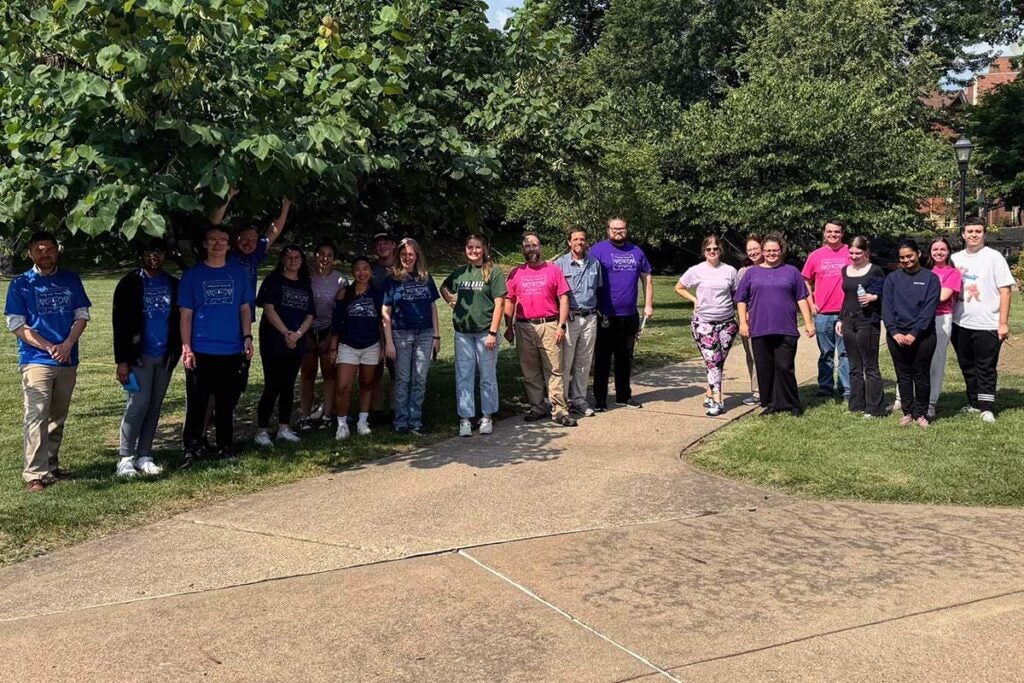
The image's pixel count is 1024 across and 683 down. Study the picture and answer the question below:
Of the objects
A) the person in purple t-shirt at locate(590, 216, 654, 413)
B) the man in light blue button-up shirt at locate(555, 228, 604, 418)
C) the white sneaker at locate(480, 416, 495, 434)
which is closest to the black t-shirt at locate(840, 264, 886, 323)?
the person in purple t-shirt at locate(590, 216, 654, 413)

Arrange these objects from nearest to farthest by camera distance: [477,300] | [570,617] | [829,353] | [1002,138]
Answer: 1. [570,617]
2. [477,300]
3. [829,353]
4. [1002,138]

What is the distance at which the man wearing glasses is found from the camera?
21.6ft

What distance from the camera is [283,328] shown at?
7.54m

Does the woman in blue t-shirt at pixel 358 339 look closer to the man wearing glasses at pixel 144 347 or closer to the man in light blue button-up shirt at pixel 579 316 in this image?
the man wearing glasses at pixel 144 347

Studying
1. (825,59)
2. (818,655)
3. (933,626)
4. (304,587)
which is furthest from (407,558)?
(825,59)

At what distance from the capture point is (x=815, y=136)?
767 inches

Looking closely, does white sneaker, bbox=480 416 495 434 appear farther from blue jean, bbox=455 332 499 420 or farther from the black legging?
the black legging

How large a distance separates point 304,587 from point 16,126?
3272mm

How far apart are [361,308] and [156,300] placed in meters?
1.71

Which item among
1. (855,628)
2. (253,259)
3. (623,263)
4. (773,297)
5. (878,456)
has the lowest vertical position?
(855,628)

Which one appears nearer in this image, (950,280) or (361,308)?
(361,308)

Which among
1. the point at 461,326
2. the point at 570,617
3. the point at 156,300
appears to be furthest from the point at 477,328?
the point at 570,617

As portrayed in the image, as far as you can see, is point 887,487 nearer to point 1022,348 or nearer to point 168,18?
point 168,18

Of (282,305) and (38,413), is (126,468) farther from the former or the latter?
(282,305)
